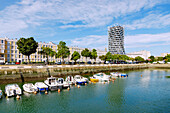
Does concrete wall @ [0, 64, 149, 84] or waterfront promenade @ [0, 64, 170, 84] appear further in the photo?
waterfront promenade @ [0, 64, 170, 84]

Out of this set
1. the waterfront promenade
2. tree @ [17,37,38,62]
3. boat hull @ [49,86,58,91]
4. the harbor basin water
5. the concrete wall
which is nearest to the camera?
the harbor basin water

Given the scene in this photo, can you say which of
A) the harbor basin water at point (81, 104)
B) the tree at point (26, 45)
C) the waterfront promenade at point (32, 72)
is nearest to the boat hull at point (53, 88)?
the harbor basin water at point (81, 104)

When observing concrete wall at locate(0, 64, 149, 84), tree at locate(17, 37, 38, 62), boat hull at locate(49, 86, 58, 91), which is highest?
tree at locate(17, 37, 38, 62)

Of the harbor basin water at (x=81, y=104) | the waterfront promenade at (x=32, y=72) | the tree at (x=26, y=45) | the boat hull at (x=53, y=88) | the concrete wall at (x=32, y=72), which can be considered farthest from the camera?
the tree at (x=26, y=45)

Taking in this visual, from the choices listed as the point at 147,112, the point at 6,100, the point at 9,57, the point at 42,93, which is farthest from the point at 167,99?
the point at 9,57

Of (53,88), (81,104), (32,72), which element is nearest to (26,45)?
(32,72)

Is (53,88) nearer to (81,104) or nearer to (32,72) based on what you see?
(81,104)

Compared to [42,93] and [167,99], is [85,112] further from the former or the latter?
[167,99]

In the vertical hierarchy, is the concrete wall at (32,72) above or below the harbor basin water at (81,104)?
above

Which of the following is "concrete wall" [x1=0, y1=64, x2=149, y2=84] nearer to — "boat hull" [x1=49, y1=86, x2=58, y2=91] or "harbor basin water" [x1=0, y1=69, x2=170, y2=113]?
"boat hull" [x1=49, y1=86, x2=58, y2=91]

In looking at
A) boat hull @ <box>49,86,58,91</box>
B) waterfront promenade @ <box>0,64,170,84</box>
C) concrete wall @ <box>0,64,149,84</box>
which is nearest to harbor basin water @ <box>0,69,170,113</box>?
boat hull @ <box>49,86,58,91</box>

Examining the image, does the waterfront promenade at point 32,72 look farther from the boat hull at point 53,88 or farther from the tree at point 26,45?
the boat hull at point 53,88

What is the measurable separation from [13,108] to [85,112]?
634 inches

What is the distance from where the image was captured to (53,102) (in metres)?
33.8
